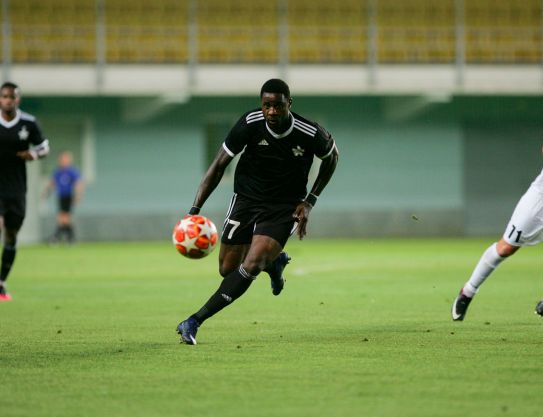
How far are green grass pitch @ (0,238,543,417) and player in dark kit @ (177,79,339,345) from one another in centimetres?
56

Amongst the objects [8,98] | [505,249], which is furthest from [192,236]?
[8,98]

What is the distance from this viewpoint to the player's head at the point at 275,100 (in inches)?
375

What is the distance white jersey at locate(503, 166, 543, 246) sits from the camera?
10.6 m

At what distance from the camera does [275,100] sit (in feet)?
31.4

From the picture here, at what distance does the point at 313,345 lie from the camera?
955cm

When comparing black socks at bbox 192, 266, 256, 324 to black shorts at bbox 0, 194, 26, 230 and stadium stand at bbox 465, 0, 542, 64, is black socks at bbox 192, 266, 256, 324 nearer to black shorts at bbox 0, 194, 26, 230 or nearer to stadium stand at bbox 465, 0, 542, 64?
black shorts at bbox 0, 194, 26, 230

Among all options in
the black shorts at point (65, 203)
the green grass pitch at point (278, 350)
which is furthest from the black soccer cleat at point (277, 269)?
the black shorts at point (65, 203)

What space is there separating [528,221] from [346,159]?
2658 cm

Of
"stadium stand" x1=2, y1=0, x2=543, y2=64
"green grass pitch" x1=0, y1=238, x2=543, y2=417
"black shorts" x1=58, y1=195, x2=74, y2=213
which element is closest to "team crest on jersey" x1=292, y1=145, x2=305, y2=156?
"green grass pitch" x1=0, y1=238, x2=543, y2=417

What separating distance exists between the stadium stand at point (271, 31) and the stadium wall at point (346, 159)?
138 cm

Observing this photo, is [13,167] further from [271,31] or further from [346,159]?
[346,159]

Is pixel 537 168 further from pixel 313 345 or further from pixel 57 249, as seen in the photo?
pixel 313 345

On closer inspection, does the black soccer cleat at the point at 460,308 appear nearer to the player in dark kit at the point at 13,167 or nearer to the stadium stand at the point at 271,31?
the player in dark kit at the point at 13,167

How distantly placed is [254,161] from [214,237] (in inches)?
29.3
